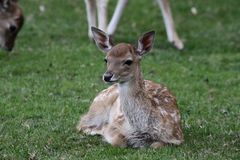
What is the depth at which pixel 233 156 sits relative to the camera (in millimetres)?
6457

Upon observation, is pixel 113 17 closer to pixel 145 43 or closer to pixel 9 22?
pixel 9 22

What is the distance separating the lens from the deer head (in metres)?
6.47

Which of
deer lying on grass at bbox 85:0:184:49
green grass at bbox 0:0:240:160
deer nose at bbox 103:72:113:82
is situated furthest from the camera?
deer lying on grass at bbox 85:0:184:49

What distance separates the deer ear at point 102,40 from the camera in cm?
688

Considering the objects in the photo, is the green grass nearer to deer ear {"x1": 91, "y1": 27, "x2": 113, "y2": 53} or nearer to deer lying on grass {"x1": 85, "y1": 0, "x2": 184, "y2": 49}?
deer lying on grass {"x1": 85, "y1": 0, "x2": 184, "y2": 49}

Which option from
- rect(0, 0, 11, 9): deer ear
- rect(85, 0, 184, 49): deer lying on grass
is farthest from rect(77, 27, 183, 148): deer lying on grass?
rect(85, 0, 184, 49): deer lying on grass

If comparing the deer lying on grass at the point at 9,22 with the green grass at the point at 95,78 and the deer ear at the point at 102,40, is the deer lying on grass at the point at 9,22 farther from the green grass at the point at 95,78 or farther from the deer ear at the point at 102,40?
the deer ear at the point at 102,40

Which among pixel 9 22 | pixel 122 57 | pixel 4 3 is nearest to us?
pixel 122 57

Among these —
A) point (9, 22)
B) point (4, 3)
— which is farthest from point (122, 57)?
point (9, 22)

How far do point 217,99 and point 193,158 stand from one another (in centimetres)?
313

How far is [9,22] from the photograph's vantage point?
11992 millimetres

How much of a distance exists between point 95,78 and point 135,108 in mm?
3620

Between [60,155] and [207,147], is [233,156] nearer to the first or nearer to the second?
[207,147]

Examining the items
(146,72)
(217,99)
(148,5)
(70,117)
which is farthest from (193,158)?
(148,5)
